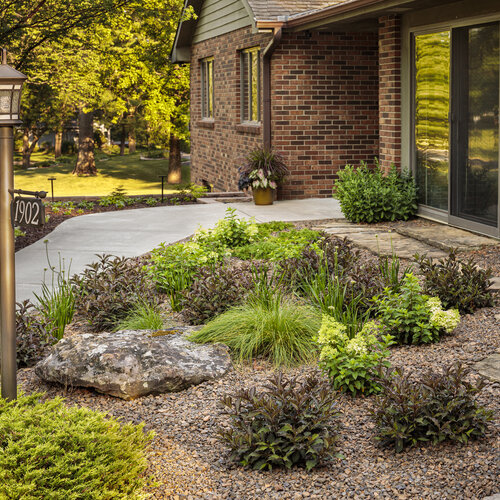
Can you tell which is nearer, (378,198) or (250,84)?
(378,198)

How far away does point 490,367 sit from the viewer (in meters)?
4.60

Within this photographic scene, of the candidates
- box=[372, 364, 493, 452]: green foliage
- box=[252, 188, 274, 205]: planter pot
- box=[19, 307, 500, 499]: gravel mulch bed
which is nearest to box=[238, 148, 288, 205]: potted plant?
box=[252, 188, 274, 205]: planter pot

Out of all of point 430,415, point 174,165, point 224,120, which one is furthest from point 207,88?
point 430,415

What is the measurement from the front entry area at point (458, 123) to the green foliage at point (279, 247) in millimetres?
1916

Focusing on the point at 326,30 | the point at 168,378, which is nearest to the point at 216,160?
the point at 326,30

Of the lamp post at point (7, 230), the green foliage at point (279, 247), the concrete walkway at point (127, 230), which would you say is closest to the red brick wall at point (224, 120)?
the concrete walkway at point (127, 230)

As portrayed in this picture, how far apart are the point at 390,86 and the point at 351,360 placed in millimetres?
7331

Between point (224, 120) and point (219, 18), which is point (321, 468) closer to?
point (224, 120)

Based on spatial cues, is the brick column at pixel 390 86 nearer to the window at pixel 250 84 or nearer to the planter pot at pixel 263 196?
the planter pot at pixel 263 196

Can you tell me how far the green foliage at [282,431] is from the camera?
361 cm

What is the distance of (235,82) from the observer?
15656mm

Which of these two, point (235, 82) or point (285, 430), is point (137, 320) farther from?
point (235, 82)

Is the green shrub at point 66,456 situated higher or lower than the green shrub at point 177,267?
lower

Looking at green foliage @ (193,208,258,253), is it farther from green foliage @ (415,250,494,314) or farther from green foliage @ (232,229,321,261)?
green foliage @ (415,250,494,314)
